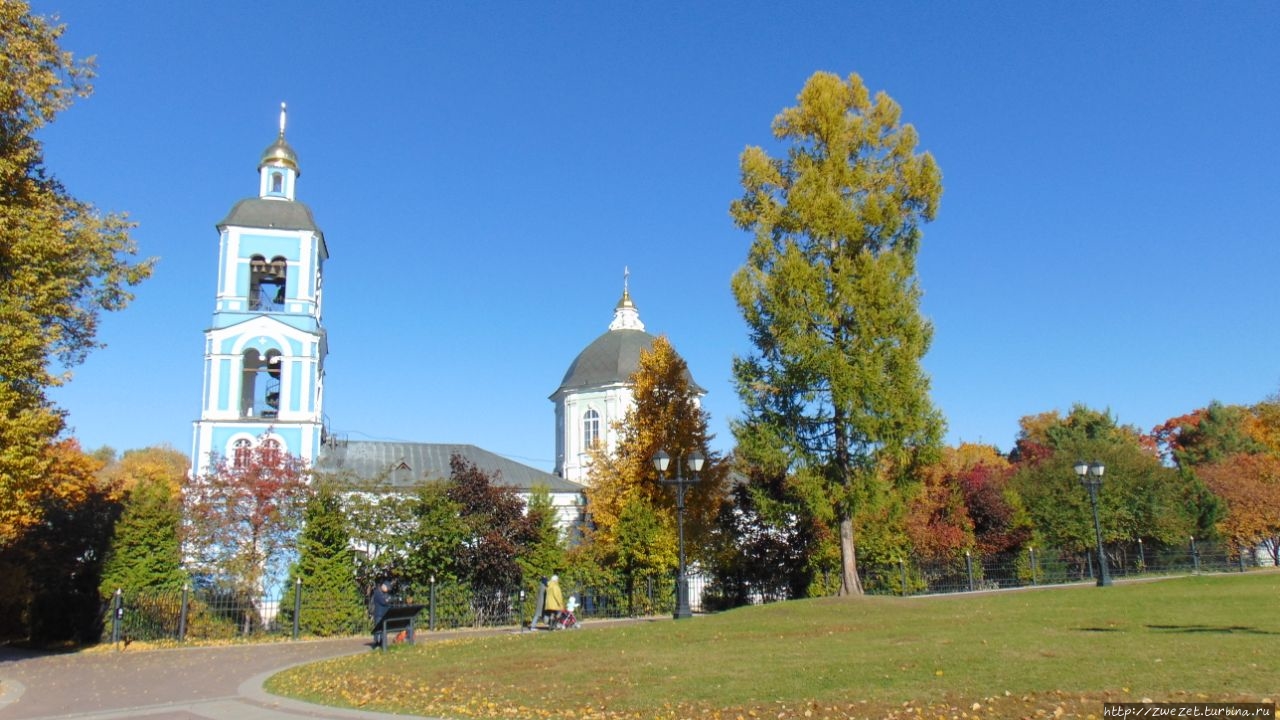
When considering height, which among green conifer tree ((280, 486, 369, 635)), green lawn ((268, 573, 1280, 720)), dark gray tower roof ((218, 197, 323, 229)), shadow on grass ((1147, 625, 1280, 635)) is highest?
dark gray tower roof ((218, 197, 323, 229))

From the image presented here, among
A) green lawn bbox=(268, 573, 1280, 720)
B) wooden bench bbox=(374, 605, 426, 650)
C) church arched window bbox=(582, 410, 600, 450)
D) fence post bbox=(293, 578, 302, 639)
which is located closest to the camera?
green lawn bbox=(268, 573, 1280, 720)

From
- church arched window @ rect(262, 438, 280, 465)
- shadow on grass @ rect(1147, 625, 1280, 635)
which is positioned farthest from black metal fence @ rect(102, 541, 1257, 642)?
shadow on grass @ rect(1147, 625, 1280, 635)

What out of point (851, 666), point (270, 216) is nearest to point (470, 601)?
point (851, 666)

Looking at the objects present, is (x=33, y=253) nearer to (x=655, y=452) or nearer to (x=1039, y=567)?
(x=655, y=452)

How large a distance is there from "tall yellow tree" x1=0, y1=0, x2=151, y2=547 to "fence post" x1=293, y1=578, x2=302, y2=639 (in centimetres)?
666

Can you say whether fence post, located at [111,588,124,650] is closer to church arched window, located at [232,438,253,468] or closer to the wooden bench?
church arched window, located at [232,438,253,468]

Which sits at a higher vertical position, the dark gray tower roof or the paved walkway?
the dark gray tower roof

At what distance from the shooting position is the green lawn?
26.9 ft

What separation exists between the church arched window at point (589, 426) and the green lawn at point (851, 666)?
31.2 m

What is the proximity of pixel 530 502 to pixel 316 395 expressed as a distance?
1342 centimetres

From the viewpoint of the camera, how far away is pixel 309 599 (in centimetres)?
2236

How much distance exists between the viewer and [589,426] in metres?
49.0

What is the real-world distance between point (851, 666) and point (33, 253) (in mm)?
14191

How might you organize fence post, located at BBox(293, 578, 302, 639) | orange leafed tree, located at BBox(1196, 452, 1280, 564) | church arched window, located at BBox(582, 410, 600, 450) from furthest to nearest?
church arched window, located at BBox(582, 410, 600, 450)
orange leafed tree, located at BBox(1196, 452, 1280, 564)
fence post, located at BBox(293, 578, 302, 639)
